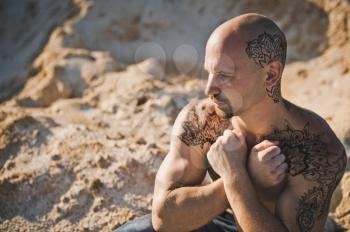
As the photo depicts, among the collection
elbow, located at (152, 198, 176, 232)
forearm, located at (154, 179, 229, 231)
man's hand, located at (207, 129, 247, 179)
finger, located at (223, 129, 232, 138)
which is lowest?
elbow, located at (152, 198, 176, 232)

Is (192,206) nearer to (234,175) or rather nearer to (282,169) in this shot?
(234,175)

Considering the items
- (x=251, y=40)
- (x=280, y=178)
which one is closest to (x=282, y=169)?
(x=280, y=178)

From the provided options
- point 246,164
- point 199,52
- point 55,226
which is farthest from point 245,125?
point 199,52

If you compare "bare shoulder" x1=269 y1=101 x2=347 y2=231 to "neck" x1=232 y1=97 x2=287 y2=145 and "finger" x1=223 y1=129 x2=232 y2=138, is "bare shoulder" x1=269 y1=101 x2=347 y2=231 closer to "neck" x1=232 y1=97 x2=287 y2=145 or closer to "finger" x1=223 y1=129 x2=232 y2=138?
"neck" x1=232 y1=97 x2=287 y2=145

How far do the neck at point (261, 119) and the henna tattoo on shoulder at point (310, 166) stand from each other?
41mm

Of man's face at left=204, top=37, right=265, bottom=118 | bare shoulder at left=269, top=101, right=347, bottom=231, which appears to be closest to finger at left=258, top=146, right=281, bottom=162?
bare shoulder at left=269, top=101, right=347, bottom=231

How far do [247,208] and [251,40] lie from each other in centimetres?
75

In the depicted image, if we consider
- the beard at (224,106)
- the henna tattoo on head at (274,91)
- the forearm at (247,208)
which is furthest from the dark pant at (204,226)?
the henna tattoo on head at (274,91)

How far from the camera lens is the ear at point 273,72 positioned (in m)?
2.48

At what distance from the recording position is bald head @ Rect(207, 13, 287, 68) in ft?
7.91

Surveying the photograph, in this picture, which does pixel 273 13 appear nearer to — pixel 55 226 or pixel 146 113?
pixel 146 113

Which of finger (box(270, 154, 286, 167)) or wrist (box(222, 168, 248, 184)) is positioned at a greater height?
finger (box(270, 154, 286, 167))

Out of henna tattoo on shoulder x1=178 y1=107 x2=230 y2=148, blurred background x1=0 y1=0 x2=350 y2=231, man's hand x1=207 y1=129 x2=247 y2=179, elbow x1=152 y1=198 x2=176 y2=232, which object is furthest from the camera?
blurred background x1=0 y1=0 x2=350 y2=231

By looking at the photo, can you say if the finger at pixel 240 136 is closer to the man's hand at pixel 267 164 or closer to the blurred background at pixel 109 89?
the man's hand at pixel 267 164
